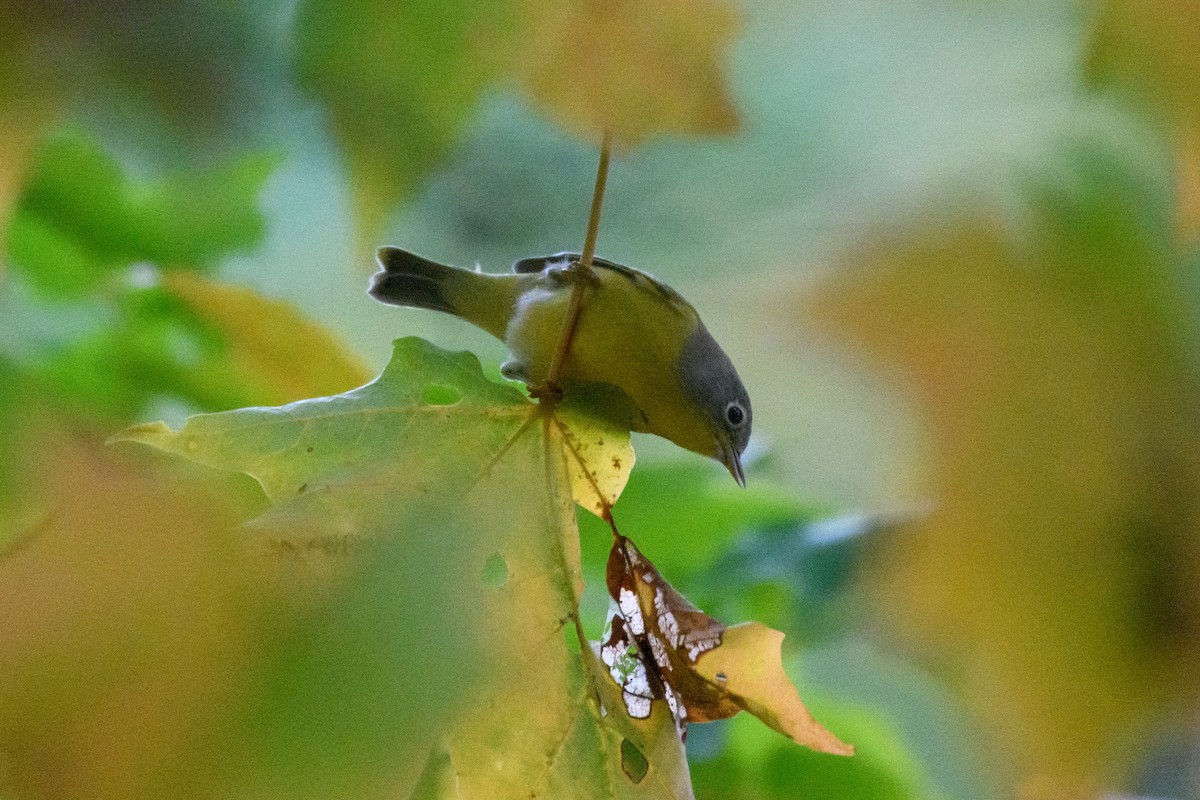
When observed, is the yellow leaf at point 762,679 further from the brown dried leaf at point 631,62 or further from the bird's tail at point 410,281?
the bird's tail at point 410,281

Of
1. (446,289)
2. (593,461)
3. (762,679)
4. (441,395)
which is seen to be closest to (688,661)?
(762,679)

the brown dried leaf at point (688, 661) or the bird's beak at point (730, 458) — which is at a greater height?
the bird's beak at point (730, 458)

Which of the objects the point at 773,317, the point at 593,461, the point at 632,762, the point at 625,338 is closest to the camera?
the point at 632,762

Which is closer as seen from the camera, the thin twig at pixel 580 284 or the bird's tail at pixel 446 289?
the thin twig at pixel 580 284

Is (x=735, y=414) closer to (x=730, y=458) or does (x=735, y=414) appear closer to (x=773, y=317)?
(x=730, y=458)

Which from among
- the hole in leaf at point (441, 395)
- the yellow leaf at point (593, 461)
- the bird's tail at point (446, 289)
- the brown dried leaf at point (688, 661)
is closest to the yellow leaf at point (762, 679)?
the brown dried leaf at point (688, 661)

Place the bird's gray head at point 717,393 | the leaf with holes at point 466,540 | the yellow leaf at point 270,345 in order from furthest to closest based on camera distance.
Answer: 1. the yellow leaf at point 270,345
2. the bird's gray head at point 717,393
3. the leaf with holes at point 466,540

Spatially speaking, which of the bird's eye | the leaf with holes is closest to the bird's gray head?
the bird's eye
